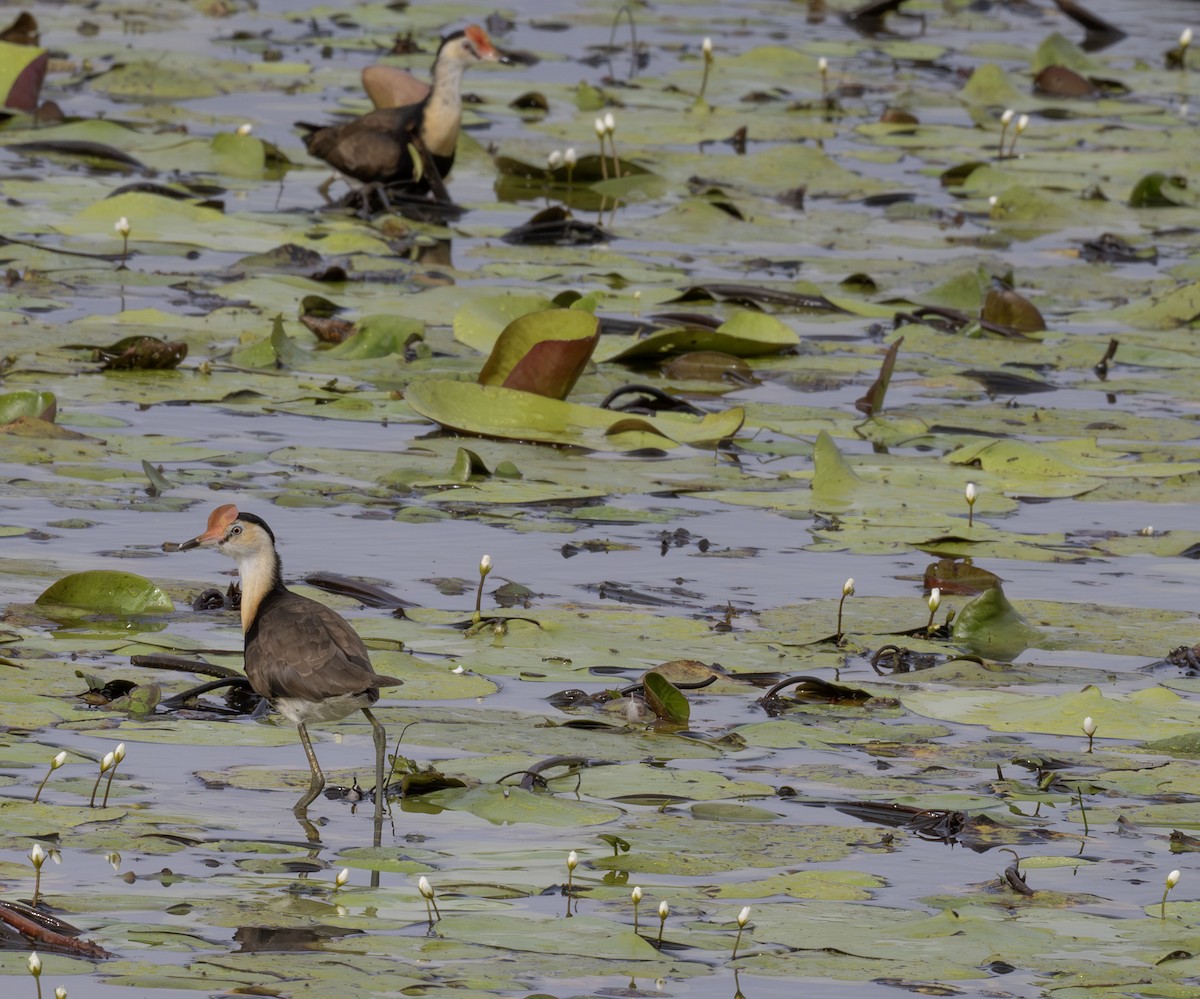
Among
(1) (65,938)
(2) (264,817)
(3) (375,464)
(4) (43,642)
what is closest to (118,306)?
(3) (375,464)

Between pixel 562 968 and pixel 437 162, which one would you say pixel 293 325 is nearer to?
pixel 437 162


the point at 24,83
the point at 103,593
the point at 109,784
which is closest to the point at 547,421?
the point at 103,593

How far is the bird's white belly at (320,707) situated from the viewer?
5094mm

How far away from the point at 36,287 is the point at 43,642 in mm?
4544

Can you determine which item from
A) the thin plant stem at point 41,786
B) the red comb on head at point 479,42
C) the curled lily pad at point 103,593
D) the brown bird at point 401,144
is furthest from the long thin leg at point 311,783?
the red comb on head at point 479,42

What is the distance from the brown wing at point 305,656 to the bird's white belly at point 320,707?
0.8 inches

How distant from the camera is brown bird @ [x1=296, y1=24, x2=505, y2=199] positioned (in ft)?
42.0

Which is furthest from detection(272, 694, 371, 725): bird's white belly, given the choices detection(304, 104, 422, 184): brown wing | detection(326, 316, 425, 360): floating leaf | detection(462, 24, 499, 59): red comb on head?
detection(462, 24, 499, 59): red comb on head

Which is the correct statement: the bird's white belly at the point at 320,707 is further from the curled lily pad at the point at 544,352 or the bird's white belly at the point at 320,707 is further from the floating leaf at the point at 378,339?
the floating leaf at the point at 378,339

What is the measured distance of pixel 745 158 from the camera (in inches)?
575

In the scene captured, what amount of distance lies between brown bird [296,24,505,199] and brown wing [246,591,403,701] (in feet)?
24.9

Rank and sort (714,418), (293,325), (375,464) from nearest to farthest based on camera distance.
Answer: (375,464) < (714,418) < (293,325)

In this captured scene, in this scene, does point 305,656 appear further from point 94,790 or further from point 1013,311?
point 1013,311

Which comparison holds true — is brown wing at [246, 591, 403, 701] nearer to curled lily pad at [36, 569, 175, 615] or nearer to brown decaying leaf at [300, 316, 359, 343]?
curled lily pad at [36, 569, 175, 615]
